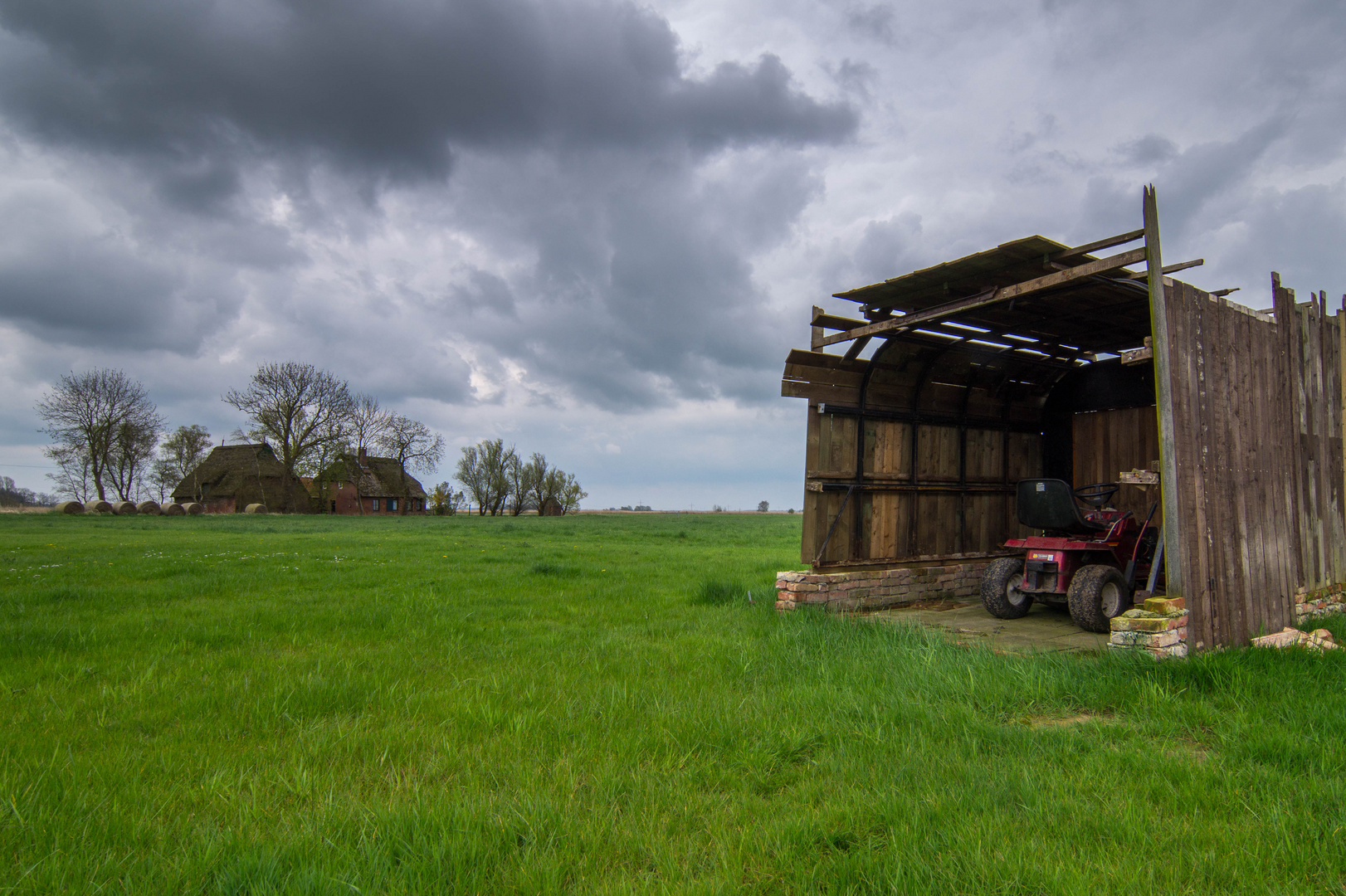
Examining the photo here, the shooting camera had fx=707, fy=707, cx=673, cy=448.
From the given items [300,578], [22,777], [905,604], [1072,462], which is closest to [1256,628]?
[905,604]

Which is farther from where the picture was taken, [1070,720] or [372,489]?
[372,489]

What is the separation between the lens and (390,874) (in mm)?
2395

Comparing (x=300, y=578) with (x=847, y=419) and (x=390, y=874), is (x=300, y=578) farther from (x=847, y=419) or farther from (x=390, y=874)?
(x=390, y=874)

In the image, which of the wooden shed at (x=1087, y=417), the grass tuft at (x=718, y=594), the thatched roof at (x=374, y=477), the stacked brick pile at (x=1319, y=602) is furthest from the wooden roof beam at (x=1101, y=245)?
the thatched roof at (x=374, y=477)

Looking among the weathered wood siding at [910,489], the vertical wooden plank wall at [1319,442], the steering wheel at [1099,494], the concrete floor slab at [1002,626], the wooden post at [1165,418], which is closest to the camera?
the wooden post at [1165,418]

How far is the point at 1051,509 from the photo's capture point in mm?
7109

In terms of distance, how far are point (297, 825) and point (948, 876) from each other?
2.40 meters

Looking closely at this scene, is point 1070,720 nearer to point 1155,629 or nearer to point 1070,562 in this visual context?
point 1155,629

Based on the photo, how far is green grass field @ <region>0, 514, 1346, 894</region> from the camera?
2434 mm

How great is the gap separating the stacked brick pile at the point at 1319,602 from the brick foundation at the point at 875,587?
10.8ft

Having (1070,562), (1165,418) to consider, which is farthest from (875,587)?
(1165,418)

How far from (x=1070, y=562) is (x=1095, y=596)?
1.93ft

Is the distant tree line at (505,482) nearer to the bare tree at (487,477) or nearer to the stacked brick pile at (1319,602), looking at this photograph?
the bare tree at (487,477)

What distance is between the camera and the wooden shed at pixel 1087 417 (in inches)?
221
